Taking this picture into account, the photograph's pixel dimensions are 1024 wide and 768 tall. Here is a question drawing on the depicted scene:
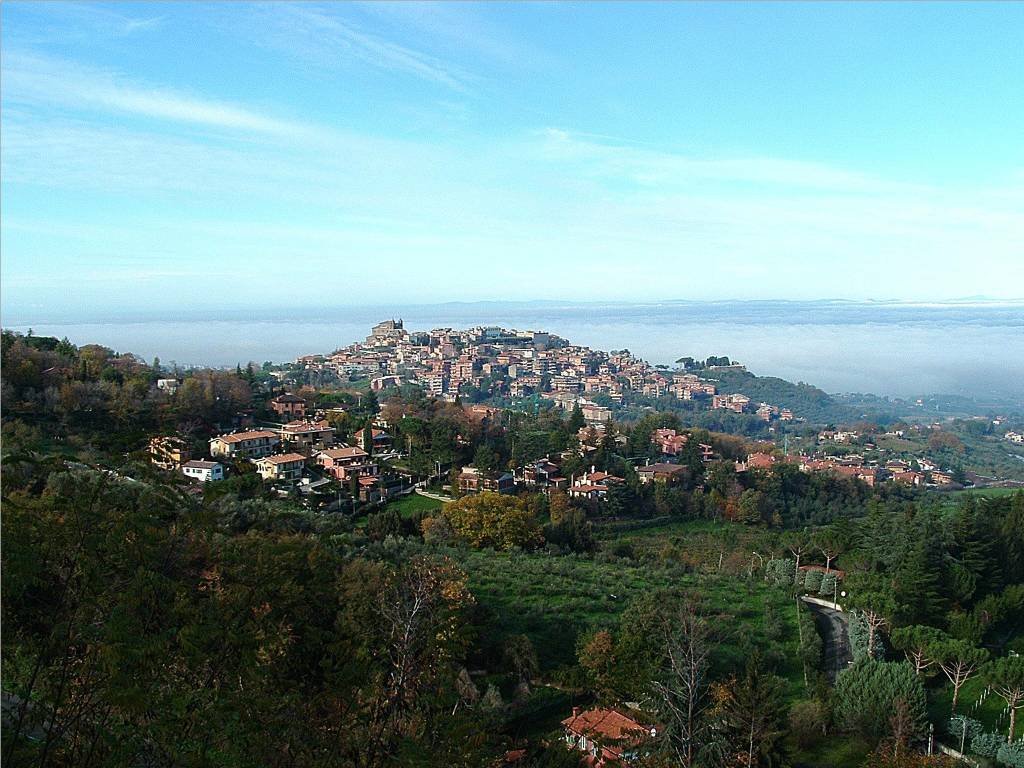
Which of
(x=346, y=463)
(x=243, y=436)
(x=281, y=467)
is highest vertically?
(x=243, y=436)

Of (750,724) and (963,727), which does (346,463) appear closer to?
(963,727)

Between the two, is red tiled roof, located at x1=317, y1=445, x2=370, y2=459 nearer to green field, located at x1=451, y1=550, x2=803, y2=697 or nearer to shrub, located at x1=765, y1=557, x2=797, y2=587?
green field, located at x1=451, y1=550, x2=803, y2=697

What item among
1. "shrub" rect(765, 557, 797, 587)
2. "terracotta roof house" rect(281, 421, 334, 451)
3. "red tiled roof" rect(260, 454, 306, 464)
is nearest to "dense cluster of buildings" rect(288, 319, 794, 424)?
"terracotta roof house" rect(281, 421, 334, 451)

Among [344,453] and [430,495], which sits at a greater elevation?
[344,453]

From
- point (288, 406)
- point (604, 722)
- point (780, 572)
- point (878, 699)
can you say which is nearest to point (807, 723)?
point (878, 699)

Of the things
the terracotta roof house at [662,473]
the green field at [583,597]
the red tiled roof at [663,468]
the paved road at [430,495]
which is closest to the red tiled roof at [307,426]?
the paved road at [430,495]

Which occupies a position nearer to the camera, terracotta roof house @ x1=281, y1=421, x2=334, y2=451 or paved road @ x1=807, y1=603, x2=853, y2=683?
paved road @ x1=807, y1=603, x2=853, y2=683

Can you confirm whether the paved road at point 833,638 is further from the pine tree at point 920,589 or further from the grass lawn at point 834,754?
the grass lawn at point 834,754
